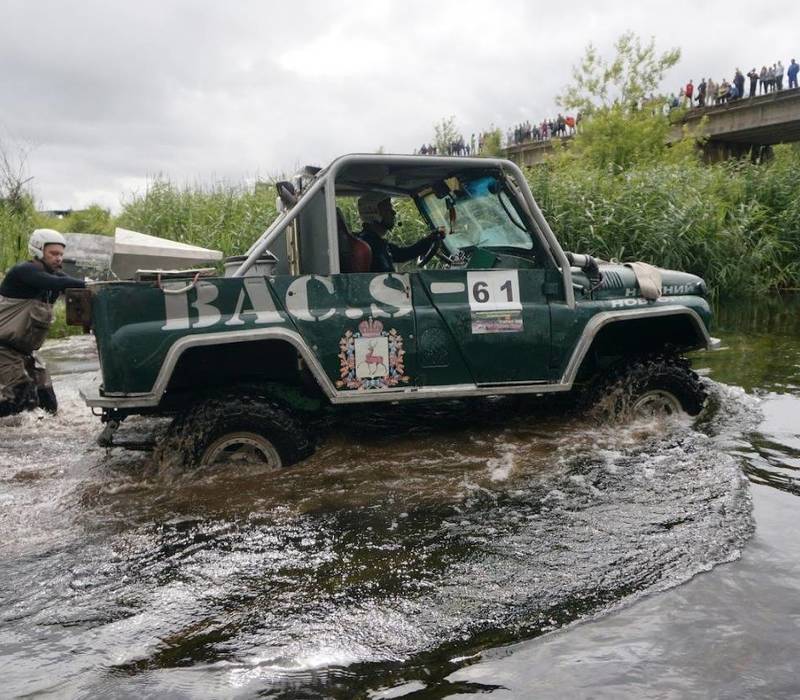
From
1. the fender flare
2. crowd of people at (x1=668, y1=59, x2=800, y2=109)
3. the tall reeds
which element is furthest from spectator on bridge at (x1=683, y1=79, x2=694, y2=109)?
the fender flare

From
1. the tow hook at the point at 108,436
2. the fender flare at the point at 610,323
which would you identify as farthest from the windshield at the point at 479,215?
the tow hook at the point at 108,436

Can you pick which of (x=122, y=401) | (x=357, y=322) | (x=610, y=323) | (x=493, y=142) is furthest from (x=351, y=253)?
(x=493, y=142)

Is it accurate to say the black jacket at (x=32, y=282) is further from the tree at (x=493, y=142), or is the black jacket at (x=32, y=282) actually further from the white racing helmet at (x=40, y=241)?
the tree at (x=493, y=142)

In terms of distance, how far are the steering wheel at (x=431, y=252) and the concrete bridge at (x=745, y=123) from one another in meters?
21.9

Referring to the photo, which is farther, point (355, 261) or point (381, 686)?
point (355, 261)

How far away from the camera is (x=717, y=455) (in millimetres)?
4352

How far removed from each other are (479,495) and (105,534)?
6.26 ft

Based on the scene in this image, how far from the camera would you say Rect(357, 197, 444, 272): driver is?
495 cm

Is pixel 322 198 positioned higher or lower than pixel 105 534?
higher

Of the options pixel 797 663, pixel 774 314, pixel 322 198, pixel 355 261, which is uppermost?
pixel 322 198

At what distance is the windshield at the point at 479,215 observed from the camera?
4492 mm

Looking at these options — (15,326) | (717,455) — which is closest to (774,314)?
(717,455)

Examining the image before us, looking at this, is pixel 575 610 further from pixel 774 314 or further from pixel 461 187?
pixel 774 314

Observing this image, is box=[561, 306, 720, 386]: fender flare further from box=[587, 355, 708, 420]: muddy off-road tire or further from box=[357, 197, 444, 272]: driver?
box=[357, 197, 444, 272]: driver
